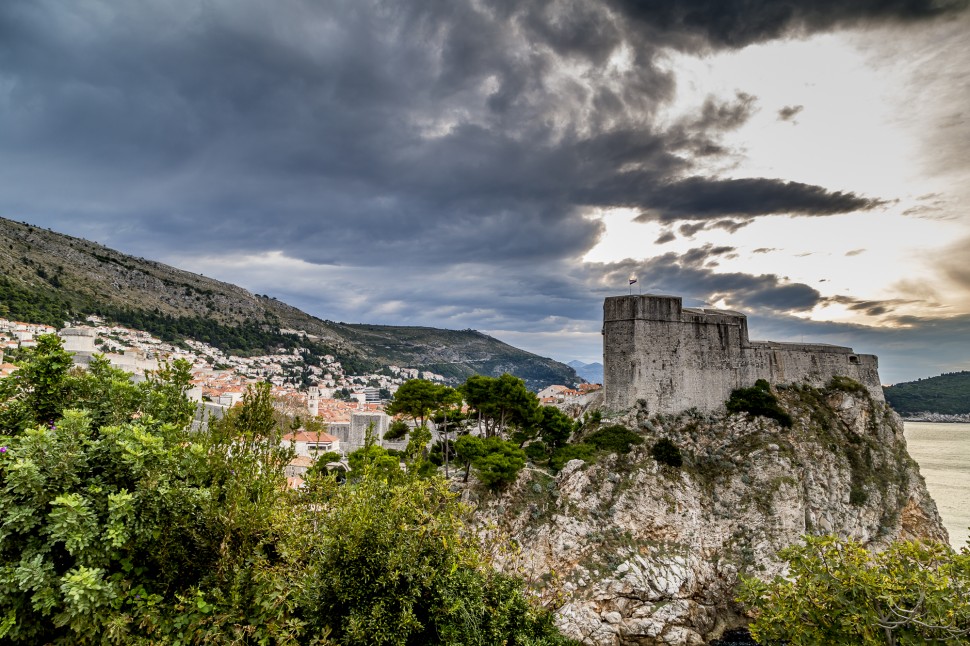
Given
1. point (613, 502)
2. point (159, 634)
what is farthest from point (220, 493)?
point (613, 502)

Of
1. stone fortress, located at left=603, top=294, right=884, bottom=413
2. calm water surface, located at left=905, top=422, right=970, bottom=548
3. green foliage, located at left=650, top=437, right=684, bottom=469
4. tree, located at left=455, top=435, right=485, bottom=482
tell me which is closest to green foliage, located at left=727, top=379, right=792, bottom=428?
stone fortress, located at left=603, top=294, right=884, bottom=413

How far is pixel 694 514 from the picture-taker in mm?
18672

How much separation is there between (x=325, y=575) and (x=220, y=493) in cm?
150

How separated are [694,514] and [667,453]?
263 centimetres

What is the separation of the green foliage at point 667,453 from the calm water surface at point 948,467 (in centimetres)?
1117

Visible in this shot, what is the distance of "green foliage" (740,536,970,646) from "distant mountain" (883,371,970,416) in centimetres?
11957

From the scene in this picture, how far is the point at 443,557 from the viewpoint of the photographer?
195 inches

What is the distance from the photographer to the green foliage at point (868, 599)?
6.26 metres

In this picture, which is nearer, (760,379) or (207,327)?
(760,379)

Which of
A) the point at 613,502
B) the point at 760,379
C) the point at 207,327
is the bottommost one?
the point at 613,502

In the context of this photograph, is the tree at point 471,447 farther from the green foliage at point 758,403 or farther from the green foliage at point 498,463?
the green foliage at point 758,403

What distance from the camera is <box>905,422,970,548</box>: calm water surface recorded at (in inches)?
1428

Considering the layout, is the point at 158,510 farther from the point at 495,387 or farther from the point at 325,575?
the point at 495,387

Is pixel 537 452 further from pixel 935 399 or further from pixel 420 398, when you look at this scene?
pixel 935 399
